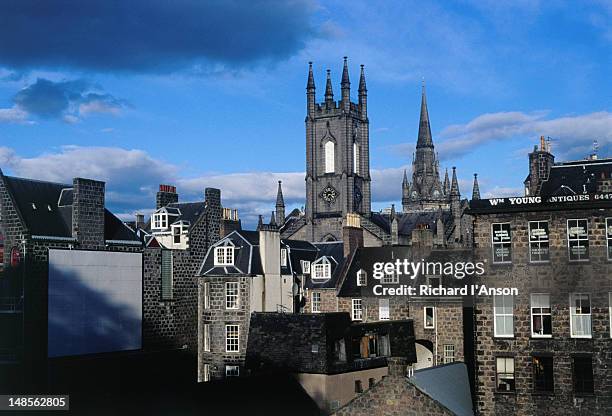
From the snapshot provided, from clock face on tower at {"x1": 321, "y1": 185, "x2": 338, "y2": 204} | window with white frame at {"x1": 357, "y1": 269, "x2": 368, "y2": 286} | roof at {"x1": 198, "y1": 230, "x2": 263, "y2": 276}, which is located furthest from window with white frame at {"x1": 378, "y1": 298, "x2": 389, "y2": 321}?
clock face on tower at {"x1": 321, "y1": 185, "x2": 338, "y2": 204}

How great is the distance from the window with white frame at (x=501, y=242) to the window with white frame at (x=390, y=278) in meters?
17.5

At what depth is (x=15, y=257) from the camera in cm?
4409

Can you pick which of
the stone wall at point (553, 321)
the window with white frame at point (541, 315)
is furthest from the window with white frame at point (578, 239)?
the window with white frame at point (541, 315)

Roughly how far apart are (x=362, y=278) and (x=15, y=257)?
861 inches

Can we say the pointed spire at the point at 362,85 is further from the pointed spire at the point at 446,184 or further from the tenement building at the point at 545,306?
the tenement building at the point at 545,306

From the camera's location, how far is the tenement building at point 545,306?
29.3 meters

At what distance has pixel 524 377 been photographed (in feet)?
99.5

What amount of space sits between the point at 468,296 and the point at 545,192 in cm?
1036

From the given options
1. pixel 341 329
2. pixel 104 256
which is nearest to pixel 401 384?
pixel 341 329

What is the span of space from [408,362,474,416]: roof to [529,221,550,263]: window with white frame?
5.81 m

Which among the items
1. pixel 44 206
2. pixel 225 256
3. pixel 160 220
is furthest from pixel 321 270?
pixel 44 206

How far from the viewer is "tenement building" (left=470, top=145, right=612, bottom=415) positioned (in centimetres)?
2927

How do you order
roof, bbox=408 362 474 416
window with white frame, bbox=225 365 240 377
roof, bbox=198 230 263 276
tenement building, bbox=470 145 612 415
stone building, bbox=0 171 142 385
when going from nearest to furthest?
roof, bbox=408 362 474 416
tenement building, bbox=470 145 612 415
stone building, bbox=0 171 142 385
window with white frame, bbox=225 365 240 377
roof, bbox=198 230 263 276

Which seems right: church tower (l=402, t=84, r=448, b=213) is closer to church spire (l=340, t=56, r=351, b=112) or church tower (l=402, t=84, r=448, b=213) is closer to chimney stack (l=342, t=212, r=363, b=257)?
church spire (l=340, t=56, r=351, b=112)
